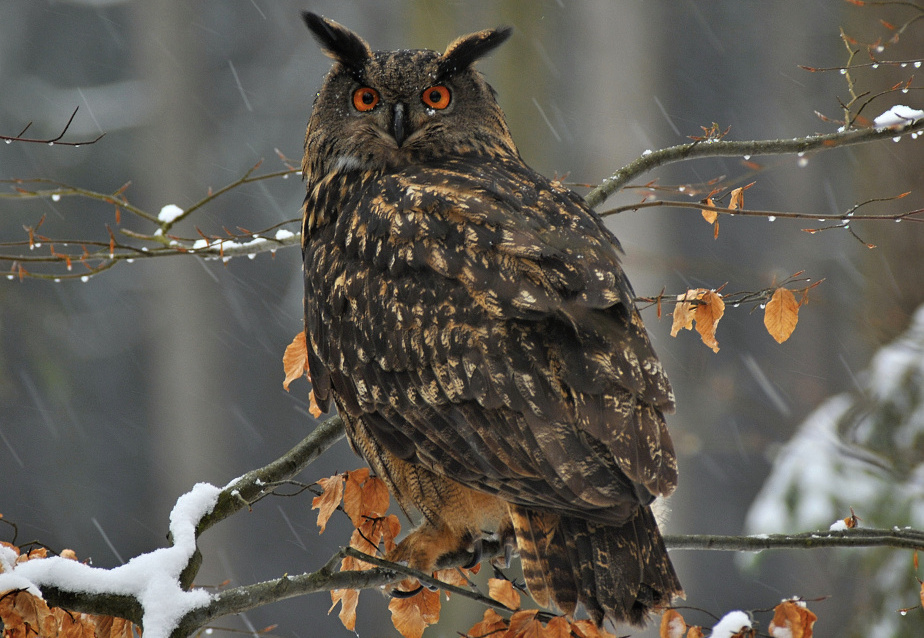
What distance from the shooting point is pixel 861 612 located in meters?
5.77

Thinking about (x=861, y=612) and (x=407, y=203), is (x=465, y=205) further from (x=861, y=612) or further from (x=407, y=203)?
(x=861, y=612)

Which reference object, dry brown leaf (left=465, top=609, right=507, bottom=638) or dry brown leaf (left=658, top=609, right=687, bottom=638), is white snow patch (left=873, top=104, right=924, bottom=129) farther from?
dry brown leaf (left=465, top=609, right=507, bottom=638)

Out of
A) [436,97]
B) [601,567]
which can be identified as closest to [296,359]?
[436,97]

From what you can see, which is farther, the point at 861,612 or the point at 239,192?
the point at 239,192

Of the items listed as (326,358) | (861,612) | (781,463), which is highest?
(326,358)

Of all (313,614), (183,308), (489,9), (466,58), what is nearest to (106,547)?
(313,614)

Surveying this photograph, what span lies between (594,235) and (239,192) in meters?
10.0

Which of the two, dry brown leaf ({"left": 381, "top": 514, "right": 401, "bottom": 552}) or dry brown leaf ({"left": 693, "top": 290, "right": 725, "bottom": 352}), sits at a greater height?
dry brown leaf ({"left": 693, "top": 290, "right": 725, "bottom": 352})

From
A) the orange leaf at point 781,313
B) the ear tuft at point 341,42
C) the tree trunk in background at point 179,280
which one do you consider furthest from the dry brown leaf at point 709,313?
the tree trunk in background at point 179,280

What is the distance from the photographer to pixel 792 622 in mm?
2508

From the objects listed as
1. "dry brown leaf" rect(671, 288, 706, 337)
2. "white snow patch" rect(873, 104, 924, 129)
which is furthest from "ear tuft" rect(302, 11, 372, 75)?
"white snow patch" rect(873, 104, 924, 129)

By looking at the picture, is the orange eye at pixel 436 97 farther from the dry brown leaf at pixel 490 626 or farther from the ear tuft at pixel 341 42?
the dry brown leaf at pixel 490 626

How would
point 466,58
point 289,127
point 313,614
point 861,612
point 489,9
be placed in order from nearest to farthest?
point 466,58 < point 861,612 < point 489,9 < point 289,127 < point 313,614

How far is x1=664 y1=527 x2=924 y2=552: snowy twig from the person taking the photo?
8.30ft
